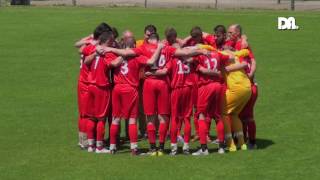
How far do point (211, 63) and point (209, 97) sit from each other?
24.1 inches

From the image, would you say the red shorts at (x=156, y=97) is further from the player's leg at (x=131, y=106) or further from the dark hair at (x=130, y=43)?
the dark hair at (x=130, y=43)

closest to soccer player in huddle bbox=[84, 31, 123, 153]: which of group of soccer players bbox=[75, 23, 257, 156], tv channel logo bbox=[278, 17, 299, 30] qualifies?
group of soccer players bbox=[75, 23, 257, 156]

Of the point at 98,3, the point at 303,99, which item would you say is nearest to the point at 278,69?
the point at 303,99

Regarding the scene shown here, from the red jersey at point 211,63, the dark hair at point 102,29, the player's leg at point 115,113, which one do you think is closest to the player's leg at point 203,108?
the red jersey at point 211,63

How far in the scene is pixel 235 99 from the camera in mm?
13688

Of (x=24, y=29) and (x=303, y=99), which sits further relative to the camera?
(x=24, y=29)

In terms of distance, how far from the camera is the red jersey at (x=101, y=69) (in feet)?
44.3

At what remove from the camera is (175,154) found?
13734 mm

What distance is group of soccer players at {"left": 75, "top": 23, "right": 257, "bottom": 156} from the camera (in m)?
13.4

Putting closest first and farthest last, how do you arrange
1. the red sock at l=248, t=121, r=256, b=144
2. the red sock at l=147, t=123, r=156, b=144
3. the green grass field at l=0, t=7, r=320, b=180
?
1. the green grass field at l=0, t=7, r=320, b=180
2. the red sock at l=147, t=123, r=156, b=144
3. the red sock at l=248, t=121, r=256, b=144

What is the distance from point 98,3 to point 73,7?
4648 millimetres

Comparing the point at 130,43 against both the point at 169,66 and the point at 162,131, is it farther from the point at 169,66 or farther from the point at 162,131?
the point at 162,131

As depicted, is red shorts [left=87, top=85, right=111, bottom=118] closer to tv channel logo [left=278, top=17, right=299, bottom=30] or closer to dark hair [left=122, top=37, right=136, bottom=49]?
dark hair [left=122, top=37, right=136, bottom=49]

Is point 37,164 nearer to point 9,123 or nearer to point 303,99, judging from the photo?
point 9,123
